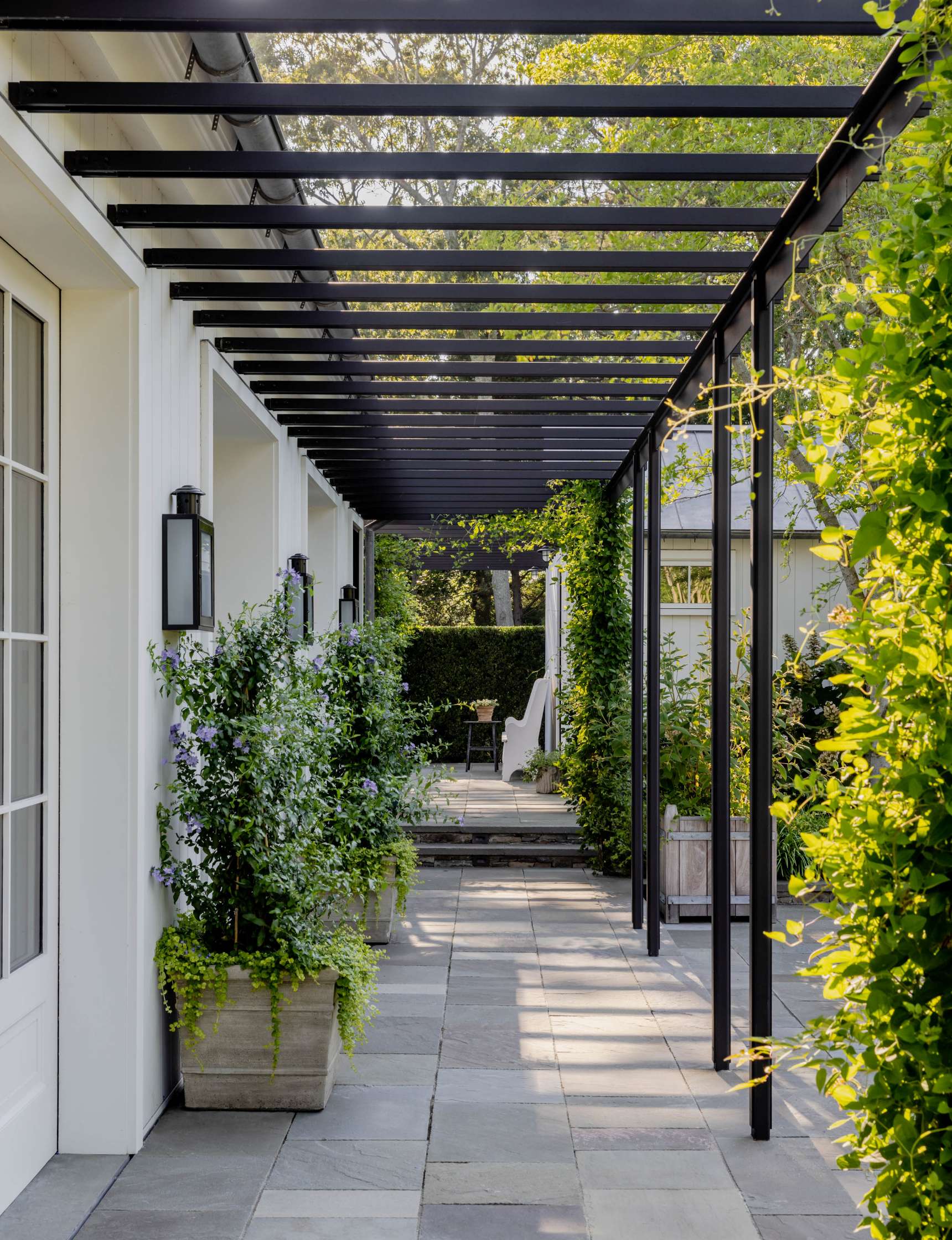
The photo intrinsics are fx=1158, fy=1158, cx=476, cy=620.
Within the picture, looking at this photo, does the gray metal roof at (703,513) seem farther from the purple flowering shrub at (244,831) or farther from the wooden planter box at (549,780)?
the purple flowering shrub at (244,831)

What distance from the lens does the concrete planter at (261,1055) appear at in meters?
3.64

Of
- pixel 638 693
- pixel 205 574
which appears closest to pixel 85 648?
pixel 205 574

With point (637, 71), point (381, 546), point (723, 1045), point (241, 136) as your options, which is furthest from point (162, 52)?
point (381, 546)

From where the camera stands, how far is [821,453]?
1.48 m

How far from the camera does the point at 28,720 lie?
10.4ft

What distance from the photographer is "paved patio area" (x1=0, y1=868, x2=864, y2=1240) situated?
2891 mm

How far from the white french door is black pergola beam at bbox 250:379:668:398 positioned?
5.97 feet

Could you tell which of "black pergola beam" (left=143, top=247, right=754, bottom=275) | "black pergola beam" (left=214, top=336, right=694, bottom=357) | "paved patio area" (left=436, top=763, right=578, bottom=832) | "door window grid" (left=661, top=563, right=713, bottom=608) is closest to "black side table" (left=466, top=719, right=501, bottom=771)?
"paved patio area" (left=436, top=763, right=578, bottom=832)

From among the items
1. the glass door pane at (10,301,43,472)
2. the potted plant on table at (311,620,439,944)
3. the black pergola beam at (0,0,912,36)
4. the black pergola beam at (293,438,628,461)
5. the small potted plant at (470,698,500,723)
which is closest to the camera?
the black pergola beam at (0,0,912,36)

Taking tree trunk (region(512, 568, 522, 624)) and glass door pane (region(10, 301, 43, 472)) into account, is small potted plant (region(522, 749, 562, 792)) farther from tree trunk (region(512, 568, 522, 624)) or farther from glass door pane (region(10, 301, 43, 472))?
tree trunk (region(512, 568, 522, 624))

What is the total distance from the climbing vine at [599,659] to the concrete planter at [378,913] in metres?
1.96

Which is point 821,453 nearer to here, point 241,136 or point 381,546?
point 241,136

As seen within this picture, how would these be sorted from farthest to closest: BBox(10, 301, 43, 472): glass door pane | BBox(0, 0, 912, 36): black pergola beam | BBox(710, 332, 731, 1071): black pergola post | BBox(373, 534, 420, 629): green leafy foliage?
BBox(373, 534, 420, 629): green leafy foliage, BBox(710, 332, 731, 1071): black pergola post, BBox(10, 301, 43, 472): glass door pane, BBox(0, 0, 912, 36): black pergola beam

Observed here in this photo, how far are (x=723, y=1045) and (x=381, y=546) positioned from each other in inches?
329
